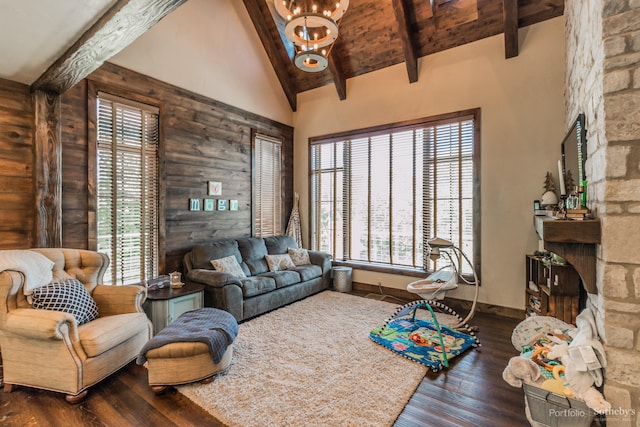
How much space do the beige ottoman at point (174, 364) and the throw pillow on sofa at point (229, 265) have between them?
1821 mm

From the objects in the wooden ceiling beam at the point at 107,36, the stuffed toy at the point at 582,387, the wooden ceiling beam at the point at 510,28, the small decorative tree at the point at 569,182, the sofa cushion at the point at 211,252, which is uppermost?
the wooden ceiling beam at the point at 510,28

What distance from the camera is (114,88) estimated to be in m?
3.65

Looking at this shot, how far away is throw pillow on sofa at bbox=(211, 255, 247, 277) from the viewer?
4258mm

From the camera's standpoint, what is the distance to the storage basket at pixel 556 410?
70.2 inches

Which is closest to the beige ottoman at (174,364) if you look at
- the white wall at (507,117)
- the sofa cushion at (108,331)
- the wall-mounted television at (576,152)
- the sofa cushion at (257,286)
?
the sofa cushion at (108,331)

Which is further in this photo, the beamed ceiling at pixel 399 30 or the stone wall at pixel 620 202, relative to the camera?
the beamed ceiling at pixel 399 30

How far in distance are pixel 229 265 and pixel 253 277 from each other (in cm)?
40

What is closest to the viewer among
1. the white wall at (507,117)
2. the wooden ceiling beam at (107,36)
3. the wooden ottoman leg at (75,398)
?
the wooden ceiling beam at (107,36)

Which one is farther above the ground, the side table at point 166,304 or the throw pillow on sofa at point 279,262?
the throw pillow on sofa at point 279,262

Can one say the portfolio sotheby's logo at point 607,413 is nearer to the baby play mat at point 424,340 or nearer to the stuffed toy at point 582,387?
the stuffed toy at point 582,387

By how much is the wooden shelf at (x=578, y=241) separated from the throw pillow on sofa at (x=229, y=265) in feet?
12.0

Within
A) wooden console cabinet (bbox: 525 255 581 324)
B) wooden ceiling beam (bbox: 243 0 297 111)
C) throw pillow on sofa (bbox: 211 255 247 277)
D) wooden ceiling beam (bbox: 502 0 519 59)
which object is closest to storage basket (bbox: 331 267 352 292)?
throw pillow on sofa (bbox: 211 255 247 277)

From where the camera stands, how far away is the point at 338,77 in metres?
5.56

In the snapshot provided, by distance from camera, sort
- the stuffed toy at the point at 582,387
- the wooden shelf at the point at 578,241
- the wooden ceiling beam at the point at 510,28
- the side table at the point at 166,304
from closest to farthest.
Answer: the stuffed toy at the point at 582,387, the wooden shelf at the point at 578,241, the side table at the point at 166,304, the wooden ceiling beam at the point at 510,28
